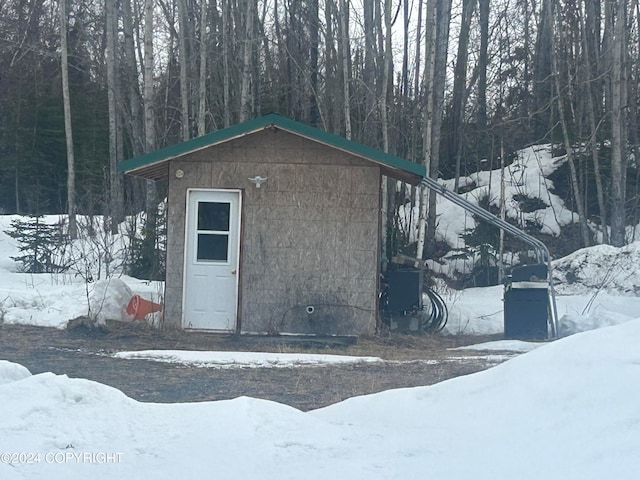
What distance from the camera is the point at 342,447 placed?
522cm

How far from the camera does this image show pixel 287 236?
13055 mm

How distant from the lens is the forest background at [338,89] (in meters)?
23.3

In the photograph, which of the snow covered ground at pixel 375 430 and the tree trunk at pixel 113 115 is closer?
the snow covered ground at pixel 375 430

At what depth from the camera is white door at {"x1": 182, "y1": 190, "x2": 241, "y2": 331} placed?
13.1 metres

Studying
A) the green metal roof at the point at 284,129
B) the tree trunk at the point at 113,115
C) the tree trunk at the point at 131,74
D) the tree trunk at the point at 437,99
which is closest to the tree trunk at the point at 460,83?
the tree trunk at the point at 437,99

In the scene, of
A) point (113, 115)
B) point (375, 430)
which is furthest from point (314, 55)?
point (375, 430)

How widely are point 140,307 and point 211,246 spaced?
66.9 inches

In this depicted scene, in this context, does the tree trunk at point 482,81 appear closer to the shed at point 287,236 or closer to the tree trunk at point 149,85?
the tree trunk at point 149,85

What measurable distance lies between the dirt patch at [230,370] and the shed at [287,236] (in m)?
0.58

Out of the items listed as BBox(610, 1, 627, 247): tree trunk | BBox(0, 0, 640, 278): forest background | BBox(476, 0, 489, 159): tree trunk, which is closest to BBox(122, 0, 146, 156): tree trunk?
BBox(0, 0, 640, 278): forest background

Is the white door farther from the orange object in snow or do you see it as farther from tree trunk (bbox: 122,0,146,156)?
tree trunk (bbox: 122,0,146,156)

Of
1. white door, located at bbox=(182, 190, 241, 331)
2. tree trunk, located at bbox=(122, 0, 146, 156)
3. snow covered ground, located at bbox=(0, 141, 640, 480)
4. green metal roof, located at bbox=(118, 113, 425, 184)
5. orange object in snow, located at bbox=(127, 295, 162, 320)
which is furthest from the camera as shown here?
tree trunk, located at bbox=(122, 0, 146, 156)

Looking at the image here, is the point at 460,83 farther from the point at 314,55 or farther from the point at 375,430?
the point at 375,430

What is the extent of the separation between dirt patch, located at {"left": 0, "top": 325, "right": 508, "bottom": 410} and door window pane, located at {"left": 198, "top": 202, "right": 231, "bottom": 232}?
1.78 metres
